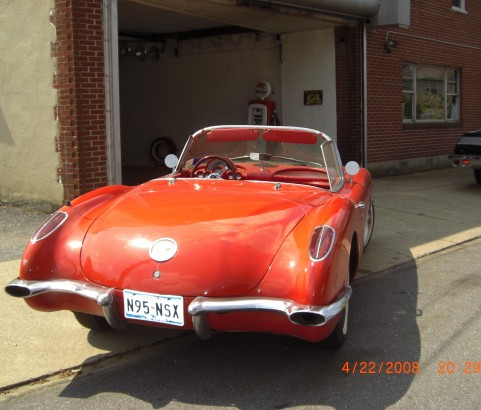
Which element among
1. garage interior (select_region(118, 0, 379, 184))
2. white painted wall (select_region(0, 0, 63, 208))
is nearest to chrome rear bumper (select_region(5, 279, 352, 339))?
white painted wall (select_region(0, 0, 63, 208))

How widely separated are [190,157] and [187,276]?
200 cm

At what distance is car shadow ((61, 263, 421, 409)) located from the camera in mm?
3184

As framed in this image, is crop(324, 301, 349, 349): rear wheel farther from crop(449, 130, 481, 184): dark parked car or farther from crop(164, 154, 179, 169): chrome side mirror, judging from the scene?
crop(449, 130, 481, 184): dark parked car

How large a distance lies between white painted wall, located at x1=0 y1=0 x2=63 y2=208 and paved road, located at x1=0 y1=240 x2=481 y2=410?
4.49m

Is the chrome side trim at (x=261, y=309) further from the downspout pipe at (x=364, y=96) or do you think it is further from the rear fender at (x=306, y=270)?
the downspout pipe at (x=364, y=96)

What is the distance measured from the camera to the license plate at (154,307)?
311cm

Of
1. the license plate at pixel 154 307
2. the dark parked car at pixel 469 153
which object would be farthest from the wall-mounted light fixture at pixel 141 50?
the license plate at pixel 154 307

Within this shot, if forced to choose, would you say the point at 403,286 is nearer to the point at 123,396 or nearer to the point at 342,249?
the point at 342,249

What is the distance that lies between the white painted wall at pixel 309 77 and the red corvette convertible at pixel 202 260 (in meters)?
7.98

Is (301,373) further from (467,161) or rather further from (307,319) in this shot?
(467,161)

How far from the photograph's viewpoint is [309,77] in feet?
39.4

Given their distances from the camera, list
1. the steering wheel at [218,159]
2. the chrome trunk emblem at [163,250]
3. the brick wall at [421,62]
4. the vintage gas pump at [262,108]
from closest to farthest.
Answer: the chrome trunk emblem at [163,250] → the steering wheel at [218,159] → the vintage gas pump at [262,108] → the brick wall at [421,62]
